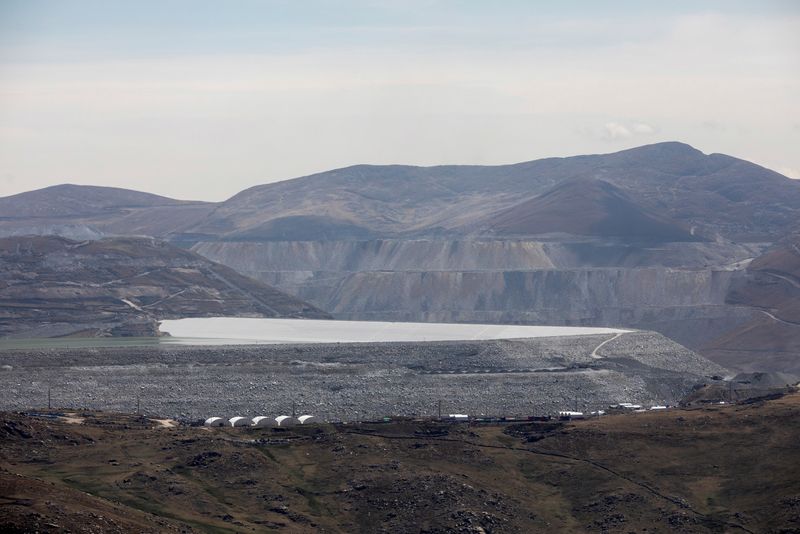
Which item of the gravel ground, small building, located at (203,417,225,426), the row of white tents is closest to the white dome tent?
the row of white tents

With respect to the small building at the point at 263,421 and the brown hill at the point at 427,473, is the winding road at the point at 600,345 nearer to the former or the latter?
the brown hill at the point at 427,473

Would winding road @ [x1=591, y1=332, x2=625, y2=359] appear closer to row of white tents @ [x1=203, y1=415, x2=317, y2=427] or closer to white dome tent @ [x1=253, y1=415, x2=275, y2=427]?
row of white tents @ [x1=203, y1=415, x2=317, y2=427]

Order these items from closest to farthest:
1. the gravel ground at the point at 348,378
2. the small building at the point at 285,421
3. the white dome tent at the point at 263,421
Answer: the small building at the point at 285,421 < the white dome tent at the point at 263,421 < the gravel ground at the point at 348,378

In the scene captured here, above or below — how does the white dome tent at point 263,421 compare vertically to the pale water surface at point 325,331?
below

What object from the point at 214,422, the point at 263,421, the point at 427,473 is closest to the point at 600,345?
the point at 263,421

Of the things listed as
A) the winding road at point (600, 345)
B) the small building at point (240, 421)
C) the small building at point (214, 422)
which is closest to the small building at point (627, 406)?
the winding road at point (600, 345)

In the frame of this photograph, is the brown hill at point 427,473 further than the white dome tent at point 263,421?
No

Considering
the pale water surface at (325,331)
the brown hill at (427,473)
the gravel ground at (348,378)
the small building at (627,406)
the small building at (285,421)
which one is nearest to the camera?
the brown hill at (427,473)

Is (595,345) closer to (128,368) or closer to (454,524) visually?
(128,368)
